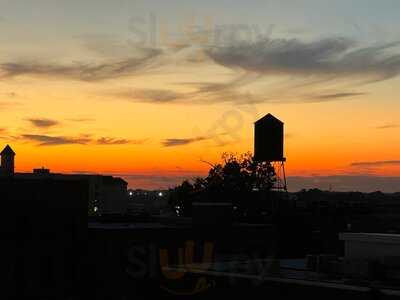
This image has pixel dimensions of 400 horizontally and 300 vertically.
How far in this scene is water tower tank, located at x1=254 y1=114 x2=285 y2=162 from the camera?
6569cm

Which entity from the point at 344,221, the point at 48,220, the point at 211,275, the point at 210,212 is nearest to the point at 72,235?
the point at 48,220

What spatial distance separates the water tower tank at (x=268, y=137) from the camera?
65.7m

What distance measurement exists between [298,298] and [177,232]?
29066 millimetres

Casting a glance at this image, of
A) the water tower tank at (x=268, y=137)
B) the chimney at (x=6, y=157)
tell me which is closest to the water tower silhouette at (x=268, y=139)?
the water tower tank at (x=268, y=137)

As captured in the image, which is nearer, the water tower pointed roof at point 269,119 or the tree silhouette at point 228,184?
the water tower pointed roof at point 269,119

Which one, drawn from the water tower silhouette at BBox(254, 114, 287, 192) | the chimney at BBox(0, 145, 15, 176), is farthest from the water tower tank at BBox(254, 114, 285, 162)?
the chimney at BBox(0, 145, 15, 176)

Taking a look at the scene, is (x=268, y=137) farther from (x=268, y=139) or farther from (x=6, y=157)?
(x=6, y=157)

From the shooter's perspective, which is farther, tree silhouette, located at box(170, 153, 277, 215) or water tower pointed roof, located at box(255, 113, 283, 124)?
tree silhouette, located at box(170, 153, 277, 215)

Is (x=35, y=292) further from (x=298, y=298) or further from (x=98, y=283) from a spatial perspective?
(x=298, y=298)

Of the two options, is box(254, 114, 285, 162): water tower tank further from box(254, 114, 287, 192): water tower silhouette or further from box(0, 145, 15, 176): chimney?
box(0, 145, 15, 176): chimney

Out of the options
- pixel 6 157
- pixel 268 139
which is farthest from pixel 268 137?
pixel 6 157

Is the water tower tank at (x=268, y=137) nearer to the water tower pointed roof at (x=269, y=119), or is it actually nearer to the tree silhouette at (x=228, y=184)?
the water tower pointed roof at (x=269, y=119)

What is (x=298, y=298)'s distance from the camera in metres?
25.8

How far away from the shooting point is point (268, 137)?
A: 66.6m
